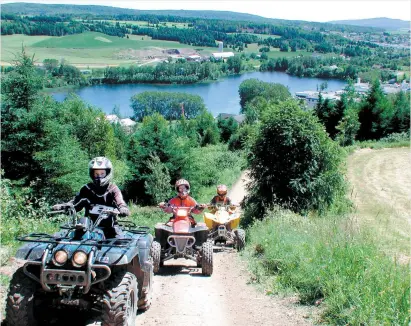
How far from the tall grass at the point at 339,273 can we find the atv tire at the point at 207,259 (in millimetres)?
853

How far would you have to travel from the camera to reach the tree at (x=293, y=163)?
15.8 meters

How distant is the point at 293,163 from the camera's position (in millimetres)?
15977

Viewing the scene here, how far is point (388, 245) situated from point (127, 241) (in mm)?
4837

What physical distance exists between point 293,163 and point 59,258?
11.8 meters

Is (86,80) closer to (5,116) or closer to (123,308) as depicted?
(5,116)

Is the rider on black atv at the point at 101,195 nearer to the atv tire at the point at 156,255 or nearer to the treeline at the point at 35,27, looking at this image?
the atv tire at the point at 156,255

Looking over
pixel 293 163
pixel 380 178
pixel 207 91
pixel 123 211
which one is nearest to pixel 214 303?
pixel 123 211

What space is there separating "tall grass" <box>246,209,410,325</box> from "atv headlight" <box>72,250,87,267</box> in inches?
127

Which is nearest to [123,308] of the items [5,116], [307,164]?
[307,164]

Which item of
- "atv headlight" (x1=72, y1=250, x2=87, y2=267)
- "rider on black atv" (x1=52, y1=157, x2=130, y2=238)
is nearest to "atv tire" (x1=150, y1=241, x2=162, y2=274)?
"rider on black atv" (x1=52, y1=157, x2=130, y2=238)

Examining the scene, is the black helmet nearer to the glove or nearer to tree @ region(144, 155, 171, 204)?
the glove

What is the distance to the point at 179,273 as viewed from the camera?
9320 millimetres

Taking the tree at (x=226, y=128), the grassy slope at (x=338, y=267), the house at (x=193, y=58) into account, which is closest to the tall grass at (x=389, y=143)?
the tree at (x=226, y=128)

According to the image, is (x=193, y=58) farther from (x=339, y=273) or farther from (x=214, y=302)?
(x=339, y=273)
